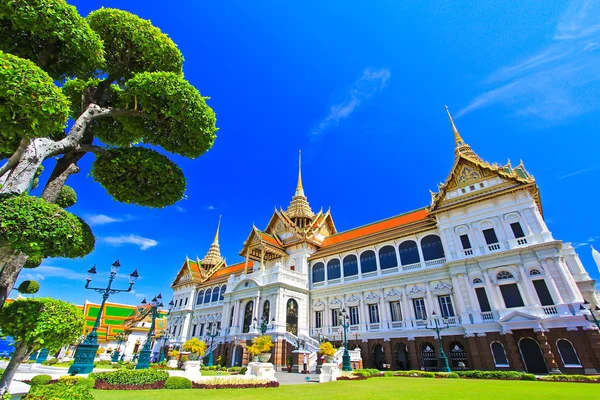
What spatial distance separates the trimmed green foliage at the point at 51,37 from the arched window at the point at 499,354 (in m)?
25.0

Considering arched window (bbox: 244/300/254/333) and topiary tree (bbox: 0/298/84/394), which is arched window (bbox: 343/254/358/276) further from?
topiary tree (bbox: 0/298/84/394)

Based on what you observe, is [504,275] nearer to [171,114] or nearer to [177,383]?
[177,383]

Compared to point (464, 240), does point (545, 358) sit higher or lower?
lower

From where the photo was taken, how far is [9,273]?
603 cm

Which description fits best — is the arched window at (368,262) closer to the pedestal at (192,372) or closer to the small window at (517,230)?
the small window at (517,230)

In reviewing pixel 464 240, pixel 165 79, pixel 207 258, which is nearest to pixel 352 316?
pixel 464 240

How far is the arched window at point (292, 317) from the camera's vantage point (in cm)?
2628

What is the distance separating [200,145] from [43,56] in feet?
14.2

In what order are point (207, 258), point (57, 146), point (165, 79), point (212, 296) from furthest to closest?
1. point (207, 258)
2. point (212, 296)
3. point (165, 79)
4. point (57, 146)

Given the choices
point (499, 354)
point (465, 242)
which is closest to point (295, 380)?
point (499, 354)

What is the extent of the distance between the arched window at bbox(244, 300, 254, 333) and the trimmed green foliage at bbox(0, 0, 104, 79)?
2562 centimetres

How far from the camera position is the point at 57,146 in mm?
6809

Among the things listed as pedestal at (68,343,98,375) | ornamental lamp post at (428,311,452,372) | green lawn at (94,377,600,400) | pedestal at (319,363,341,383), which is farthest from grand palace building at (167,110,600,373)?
pedestal at (68,343,98,375)

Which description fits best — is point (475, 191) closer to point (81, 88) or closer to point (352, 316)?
point (352, 316)
